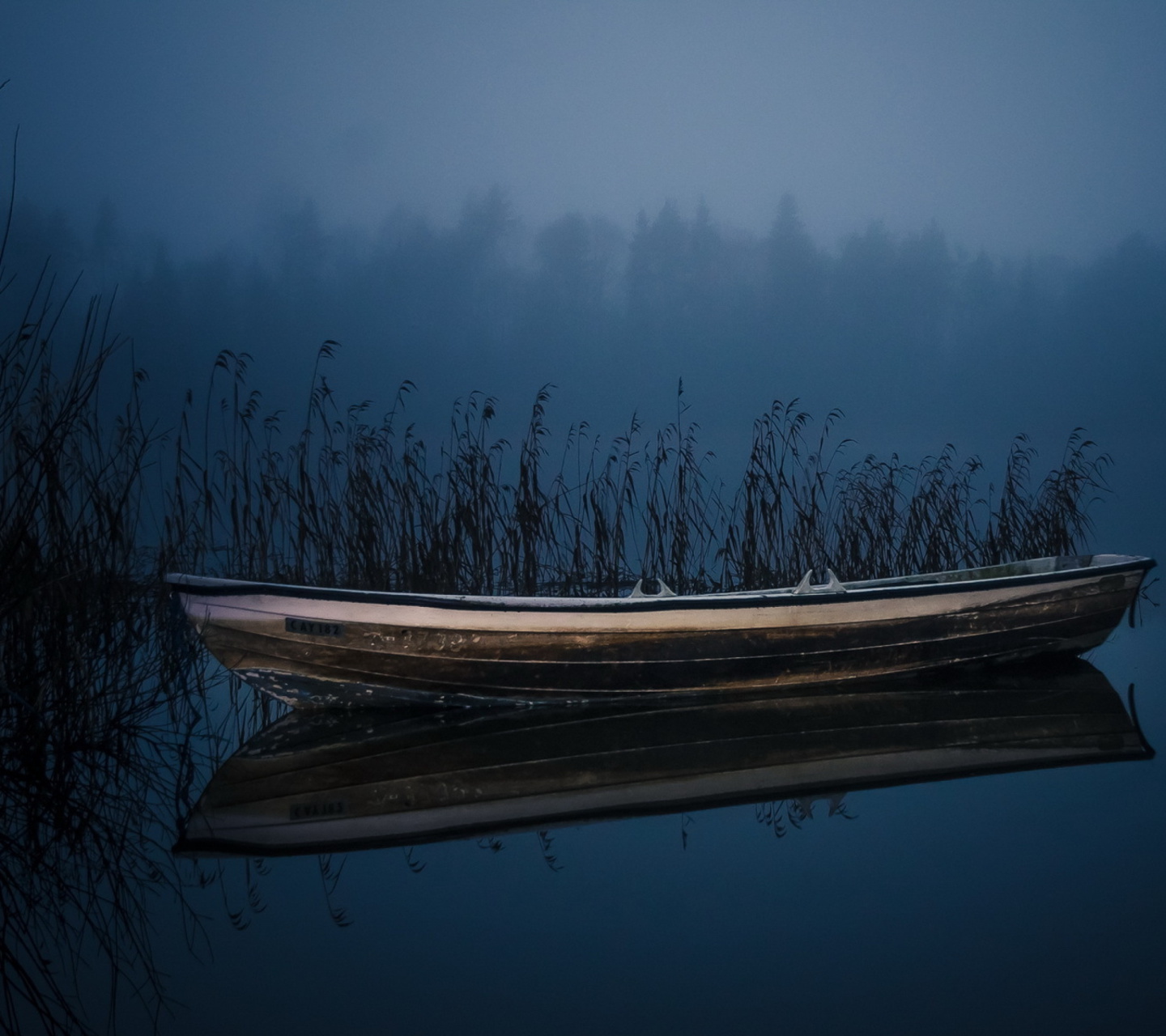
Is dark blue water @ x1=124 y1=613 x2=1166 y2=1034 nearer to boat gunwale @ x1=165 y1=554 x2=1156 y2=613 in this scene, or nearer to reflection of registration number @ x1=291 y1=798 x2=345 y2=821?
reflection of registration number @ x1=291 y1=798 x2=345 y2=821

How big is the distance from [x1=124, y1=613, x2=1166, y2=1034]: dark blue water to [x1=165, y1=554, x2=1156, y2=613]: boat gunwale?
1.24 meters

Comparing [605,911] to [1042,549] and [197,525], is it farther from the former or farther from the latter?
[1042,549]

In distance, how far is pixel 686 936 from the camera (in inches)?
90.5

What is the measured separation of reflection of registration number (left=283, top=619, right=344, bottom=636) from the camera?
13.0 ft

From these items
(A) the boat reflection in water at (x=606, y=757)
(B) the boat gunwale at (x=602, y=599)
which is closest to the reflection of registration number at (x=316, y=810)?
(A) the boat reflection in water at (x=606, y=757)

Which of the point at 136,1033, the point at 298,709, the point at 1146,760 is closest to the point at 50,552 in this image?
the point at 298,709

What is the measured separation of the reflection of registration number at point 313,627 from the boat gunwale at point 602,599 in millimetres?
105

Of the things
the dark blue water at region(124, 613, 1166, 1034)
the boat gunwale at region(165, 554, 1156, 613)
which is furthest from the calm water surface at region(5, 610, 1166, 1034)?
the boat gunwale at region(165, 554, 1156, 613)

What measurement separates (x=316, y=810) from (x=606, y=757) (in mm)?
1007

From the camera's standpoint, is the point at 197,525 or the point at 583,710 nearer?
the point at 583,710

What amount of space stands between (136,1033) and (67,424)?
1.92 meters

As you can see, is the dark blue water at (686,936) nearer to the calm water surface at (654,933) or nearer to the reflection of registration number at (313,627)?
the calm water surface at (654,933)

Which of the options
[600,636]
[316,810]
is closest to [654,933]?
[316,810]

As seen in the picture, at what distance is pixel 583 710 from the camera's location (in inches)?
173
